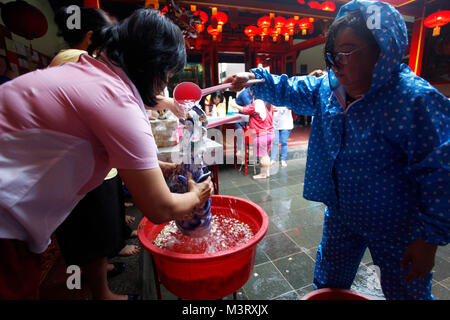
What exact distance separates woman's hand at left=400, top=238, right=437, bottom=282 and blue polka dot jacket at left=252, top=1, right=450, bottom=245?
4cm

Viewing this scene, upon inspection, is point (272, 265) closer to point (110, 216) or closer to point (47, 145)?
point (110, 216)

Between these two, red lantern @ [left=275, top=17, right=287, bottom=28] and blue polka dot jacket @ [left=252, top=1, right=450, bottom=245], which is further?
red lantern @ [left=275, top=17, right=287, bottom=28]

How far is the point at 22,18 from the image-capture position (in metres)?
3.00

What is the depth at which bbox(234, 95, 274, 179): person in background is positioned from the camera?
4.15 m

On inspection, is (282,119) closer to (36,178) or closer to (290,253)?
(290,253)

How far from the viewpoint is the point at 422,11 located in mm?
6582

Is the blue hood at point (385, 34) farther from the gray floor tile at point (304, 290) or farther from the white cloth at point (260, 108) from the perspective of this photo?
the white cloth at point (260, 108)

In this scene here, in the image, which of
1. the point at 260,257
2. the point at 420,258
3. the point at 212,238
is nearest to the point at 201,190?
the point at 212,238

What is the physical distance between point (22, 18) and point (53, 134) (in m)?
3.61

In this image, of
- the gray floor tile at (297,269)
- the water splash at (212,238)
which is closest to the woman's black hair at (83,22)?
the water splash at (212,238)

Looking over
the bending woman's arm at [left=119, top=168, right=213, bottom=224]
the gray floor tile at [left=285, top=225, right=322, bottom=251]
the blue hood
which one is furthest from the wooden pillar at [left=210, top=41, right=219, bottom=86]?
the bending woman's arm at [left=119, top=168, right=213, bottom=224]

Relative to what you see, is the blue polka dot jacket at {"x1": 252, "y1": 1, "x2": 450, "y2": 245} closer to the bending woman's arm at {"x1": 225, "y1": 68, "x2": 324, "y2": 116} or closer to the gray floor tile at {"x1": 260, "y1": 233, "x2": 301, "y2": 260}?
the bending woman's arm at {"x1": 225, "y1": 68, "x2": 324, "y2": 116}
